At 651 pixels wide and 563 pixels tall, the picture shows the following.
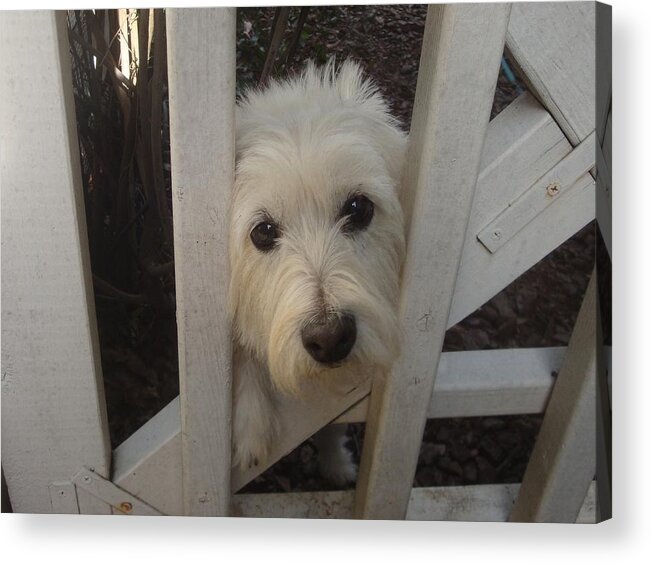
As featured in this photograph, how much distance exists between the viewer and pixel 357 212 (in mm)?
1461

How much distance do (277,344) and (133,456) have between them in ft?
1.73

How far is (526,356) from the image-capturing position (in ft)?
5.47

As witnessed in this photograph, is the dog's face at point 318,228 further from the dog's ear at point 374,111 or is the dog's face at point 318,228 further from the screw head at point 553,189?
the screw head at point 553,189

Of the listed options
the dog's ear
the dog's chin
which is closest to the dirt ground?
the dog's ear

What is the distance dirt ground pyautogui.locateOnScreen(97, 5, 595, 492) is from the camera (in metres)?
1.49

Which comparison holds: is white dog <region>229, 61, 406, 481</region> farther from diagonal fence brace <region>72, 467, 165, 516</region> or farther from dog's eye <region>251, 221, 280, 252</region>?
diagonal fence brace <region>72, 467, 165, 516</region>

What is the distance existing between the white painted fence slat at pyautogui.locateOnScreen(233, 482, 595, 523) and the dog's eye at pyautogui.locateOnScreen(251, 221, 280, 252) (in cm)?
64

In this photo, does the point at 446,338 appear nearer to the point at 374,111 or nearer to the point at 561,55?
the point at 374,111

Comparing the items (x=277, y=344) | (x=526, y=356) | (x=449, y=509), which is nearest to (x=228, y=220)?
(x=277, y=344)

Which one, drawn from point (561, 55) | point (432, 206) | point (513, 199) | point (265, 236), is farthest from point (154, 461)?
point (561, 55)

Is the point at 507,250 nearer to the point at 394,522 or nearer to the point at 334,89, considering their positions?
the point at 334,89

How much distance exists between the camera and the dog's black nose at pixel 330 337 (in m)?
1.33

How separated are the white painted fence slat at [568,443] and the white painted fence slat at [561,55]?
13.7 inches

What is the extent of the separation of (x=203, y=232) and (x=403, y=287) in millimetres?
419
